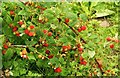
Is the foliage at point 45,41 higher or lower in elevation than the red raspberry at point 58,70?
higher

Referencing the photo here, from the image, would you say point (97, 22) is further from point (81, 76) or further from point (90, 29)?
point (81, 76)

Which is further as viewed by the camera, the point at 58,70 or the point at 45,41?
the point at 58,70

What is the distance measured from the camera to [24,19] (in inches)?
109

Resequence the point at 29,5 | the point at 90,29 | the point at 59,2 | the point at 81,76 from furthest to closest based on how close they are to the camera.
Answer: the point at 90,29 → the point at 81,76 → the point at 59,2 → the point at 29,5

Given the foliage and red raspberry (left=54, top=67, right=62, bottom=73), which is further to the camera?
red raspberry (left=54, top=67, right=62, bottom=73)

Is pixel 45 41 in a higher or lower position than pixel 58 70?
higher

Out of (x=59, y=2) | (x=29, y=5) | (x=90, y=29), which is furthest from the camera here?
(x=90, y=29)

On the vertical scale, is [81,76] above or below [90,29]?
below

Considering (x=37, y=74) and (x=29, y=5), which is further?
(x=37, y=74)

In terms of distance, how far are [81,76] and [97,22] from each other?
0.84 m

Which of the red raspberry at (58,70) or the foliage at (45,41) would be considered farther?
the red raspberry at (58,70)

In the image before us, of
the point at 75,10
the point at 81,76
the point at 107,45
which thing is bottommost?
the point at 81,76

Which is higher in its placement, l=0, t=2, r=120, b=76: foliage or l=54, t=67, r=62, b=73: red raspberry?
l=0, t=2, r=120, b=76: foliage

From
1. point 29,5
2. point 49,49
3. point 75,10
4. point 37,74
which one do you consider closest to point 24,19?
point 29,5
